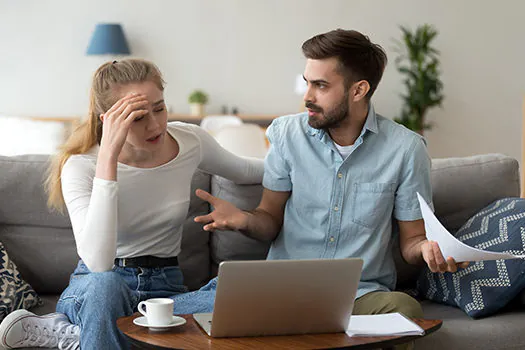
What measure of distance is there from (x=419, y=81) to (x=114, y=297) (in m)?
5.36

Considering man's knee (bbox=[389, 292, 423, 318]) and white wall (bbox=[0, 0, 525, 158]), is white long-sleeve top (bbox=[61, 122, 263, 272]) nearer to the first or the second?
man's knee (bbox=[389, 292, 423, 318])

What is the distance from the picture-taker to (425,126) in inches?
272

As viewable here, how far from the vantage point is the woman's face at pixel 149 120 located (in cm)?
201

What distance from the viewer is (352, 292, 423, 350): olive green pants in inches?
74.0

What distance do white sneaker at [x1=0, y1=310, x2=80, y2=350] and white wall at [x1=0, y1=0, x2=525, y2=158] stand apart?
16.3 ft

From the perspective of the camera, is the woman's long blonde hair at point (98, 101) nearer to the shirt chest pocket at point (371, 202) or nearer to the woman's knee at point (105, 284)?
the woman's knee at point (105, 284)

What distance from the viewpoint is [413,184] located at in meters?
2.14

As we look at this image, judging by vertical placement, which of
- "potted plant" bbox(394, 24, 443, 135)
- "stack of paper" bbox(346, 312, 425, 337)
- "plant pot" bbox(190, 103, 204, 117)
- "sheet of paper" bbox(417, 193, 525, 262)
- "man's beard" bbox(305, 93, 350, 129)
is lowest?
"plant pot" bbox(190, 103, 204, 117)

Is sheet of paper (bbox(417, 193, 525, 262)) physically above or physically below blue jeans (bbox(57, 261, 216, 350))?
above

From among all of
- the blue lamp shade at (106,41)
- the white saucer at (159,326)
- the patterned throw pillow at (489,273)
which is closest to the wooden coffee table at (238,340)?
the white saucer at (159,326)

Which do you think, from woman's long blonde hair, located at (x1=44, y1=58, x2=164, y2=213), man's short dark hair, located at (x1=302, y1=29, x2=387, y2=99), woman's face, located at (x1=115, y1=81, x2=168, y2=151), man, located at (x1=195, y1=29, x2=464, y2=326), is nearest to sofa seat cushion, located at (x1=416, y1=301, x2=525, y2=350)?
man, located at (x1=195, y1=29, x2=464, y2=326)

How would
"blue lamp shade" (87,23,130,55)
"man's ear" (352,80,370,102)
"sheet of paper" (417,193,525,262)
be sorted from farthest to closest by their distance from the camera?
"blue lamp shade" (87,23,130,55) < "man's ear" (352,80,370,102) < "sheet of paper" (417,193,525,262)

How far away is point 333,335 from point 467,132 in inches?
238

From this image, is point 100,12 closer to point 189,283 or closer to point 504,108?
point 504,108
